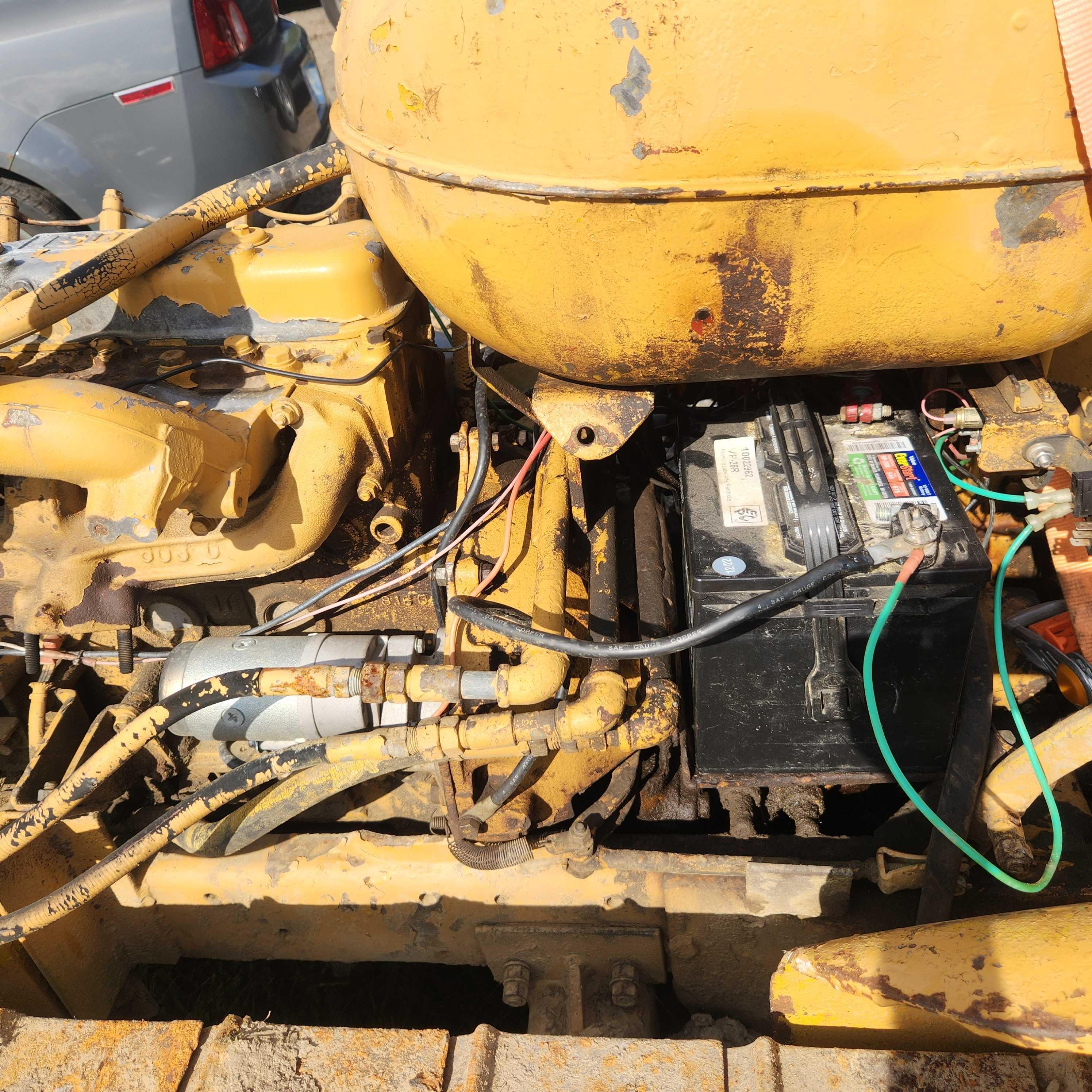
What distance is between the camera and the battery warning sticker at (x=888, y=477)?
1523mm

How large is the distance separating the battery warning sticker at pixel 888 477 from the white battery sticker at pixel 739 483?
18 cm

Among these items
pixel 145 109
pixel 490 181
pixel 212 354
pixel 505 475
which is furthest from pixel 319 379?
pixel 145 109

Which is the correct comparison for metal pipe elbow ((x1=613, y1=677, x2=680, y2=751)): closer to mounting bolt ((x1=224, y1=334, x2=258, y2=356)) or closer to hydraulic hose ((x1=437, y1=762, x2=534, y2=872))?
hydraulic hose ((x1=437, y1=762, x2=534, y2=872))

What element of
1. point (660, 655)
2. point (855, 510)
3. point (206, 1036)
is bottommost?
point (206, 1036)

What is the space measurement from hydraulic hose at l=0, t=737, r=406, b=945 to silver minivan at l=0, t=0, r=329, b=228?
2.79 metres

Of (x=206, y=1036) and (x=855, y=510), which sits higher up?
(x=855, y=510)

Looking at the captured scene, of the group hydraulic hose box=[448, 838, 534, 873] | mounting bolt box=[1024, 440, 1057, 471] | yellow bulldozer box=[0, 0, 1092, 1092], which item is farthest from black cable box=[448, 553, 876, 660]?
hydraulic hose box=[448, 838, 534, 873]

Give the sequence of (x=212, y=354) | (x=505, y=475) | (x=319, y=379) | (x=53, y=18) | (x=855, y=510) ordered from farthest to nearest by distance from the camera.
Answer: (x=53, y=18) < (x=505, y=475) < (x=212, y=354) < (x=319, y=379) < (x=855, y=510)

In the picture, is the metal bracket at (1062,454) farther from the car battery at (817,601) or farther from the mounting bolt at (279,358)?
the mounting bolt at (279,358)

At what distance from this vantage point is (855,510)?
1522 millimetres

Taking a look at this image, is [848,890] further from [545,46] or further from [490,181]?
[545,46]

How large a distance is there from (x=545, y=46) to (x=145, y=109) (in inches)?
119

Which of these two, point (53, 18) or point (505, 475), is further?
point (53, 18)

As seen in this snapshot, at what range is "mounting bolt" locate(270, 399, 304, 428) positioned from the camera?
5.89 feet
